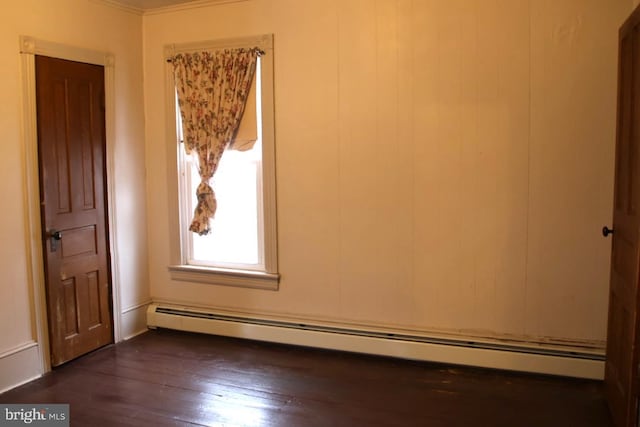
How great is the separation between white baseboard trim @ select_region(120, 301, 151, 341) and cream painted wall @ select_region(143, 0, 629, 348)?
98 centimetres

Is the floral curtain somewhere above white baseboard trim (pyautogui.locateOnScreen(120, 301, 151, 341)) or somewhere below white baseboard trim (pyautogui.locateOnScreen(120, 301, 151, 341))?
above

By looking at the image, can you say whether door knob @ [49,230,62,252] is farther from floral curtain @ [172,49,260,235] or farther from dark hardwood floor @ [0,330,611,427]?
floral curtain @ [172,49,260,235]

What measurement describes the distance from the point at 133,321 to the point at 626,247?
349 cm

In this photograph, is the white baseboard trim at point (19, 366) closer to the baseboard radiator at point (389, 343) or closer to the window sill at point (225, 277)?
the baseboard radiator at point (389, 343)

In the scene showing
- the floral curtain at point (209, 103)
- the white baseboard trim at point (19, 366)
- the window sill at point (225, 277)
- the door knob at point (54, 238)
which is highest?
the floral curtain at point (209, 103)

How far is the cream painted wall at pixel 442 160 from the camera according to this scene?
320 cm

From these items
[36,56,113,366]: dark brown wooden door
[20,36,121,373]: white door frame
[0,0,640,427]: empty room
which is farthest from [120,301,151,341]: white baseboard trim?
[20,36,121,373]: white door frame

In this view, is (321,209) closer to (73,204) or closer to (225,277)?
(225,277)

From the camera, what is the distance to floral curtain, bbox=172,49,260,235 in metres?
3.89

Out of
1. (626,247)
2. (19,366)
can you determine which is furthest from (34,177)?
(626,247)

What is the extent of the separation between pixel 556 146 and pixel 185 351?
9.50 feet

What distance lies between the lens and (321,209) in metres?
3.82

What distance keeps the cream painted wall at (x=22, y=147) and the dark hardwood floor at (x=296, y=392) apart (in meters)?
0.51

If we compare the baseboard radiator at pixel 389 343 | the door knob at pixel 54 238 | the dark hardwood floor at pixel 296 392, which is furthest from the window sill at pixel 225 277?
the door knob at pixel 54 238
